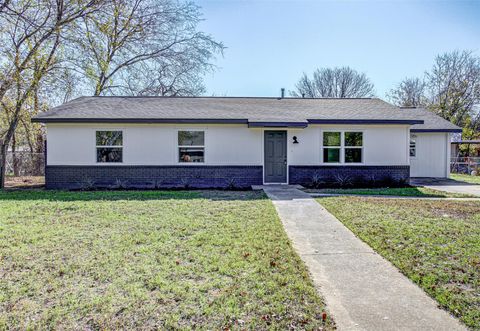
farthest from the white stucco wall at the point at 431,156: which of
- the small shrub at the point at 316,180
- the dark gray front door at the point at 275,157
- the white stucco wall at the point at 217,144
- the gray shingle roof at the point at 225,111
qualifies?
the dark gray front door at the point at 275,157

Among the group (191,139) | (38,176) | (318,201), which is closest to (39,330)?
(318,201)

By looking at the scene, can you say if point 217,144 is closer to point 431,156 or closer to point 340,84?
point 431,156

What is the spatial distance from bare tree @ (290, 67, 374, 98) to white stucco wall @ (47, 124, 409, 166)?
81.8ft

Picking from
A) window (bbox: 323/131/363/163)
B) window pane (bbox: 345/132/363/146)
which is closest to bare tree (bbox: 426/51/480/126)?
window pane (bbox: 345/132/363/146)

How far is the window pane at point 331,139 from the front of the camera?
1344 cm

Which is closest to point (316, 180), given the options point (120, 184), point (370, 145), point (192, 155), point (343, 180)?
point (343, 180)

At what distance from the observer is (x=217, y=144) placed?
13078mm

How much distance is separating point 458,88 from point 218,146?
29.2m

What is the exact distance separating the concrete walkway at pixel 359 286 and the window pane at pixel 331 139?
7501 mm

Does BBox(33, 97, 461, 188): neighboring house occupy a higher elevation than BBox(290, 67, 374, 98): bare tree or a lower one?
lower

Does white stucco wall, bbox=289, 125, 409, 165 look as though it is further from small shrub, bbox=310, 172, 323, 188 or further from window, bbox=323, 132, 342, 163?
small shrub, bbox=310, 172, 323, 188

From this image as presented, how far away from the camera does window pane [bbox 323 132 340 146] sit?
13438 mm

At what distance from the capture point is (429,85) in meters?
33.0

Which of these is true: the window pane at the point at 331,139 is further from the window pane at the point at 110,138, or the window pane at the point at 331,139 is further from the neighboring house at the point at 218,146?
the window pane at the point at 110,138
